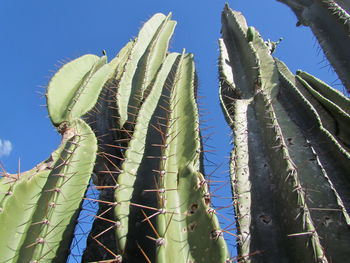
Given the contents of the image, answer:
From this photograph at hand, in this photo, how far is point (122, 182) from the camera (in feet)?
6.69

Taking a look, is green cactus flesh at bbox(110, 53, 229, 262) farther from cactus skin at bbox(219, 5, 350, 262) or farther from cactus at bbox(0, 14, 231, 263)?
cactus skin at bbox(219, 5, 350, 262)

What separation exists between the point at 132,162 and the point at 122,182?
22 centimetres

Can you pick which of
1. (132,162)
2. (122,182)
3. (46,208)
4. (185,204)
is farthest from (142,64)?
(185,204)

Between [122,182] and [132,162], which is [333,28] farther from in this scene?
[122,182]

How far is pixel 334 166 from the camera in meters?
2.27

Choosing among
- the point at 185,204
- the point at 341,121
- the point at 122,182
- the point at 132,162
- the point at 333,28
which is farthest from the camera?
the point at 333,28

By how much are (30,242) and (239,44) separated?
8.61 ft

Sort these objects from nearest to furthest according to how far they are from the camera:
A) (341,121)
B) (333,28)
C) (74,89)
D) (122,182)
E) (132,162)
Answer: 1. (122,182)
2. (132,162)
3. (341,121)
4. (74,89)
5. (333,28)

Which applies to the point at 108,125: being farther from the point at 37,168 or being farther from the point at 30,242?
the point at 30,242

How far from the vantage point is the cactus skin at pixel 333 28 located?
3.13 m

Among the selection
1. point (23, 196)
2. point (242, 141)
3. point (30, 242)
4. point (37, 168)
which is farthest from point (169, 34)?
point (30, 242)

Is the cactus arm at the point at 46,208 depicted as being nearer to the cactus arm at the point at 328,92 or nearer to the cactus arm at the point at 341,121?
→ the cactus arm at the point at 341,121

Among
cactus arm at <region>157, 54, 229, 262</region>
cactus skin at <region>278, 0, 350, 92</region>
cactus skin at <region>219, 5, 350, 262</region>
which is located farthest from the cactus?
cactus skin at <region>278, 0, 350, 92</region>

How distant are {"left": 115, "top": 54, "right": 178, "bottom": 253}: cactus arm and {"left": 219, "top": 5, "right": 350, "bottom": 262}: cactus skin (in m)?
0.62
